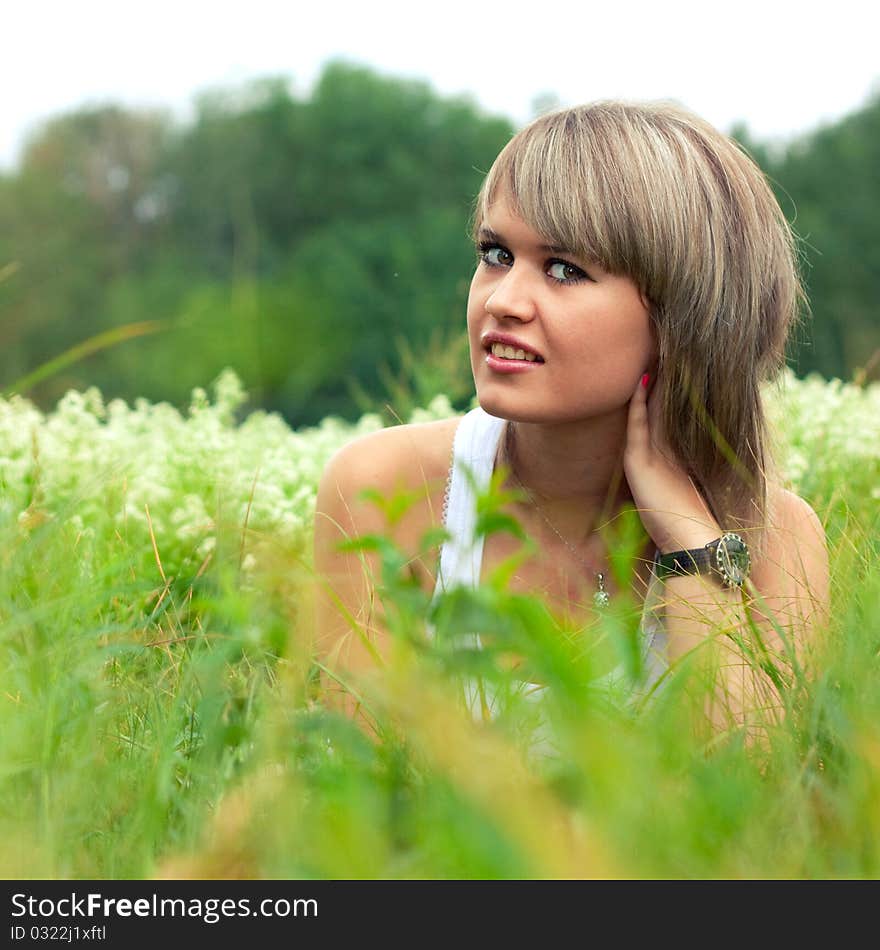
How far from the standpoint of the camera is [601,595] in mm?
3209

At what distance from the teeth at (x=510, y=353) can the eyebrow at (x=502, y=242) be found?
27 cm

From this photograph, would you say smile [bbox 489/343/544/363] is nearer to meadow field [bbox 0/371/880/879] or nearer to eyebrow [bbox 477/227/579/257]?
eyebrow [bbox 477/227/579/257]

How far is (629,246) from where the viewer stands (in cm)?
302

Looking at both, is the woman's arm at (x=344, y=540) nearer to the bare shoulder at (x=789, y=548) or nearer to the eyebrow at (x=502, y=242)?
the eyebrow at (x=502, y=242)

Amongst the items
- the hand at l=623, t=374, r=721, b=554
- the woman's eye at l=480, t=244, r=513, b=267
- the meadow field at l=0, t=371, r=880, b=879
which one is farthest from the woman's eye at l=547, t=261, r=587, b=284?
the meadow field at l=0, t=371, r=880, b=879

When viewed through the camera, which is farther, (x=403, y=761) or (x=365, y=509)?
(x=365, y=509)

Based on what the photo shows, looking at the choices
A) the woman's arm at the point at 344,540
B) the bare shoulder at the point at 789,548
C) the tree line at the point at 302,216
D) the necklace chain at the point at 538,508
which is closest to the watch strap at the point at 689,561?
the bare shoulder at the point at 789,548

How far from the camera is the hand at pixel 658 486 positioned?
307 cm

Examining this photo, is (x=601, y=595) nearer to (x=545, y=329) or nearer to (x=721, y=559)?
(x=721, y=559)

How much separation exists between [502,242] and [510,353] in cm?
33

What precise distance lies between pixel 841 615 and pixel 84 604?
142cm

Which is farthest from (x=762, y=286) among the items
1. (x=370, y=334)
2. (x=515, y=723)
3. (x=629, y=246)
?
(x=370, y=334)

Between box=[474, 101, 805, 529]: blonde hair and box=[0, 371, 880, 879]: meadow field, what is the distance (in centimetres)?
79

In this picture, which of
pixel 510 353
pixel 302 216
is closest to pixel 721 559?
pixel 510 353
